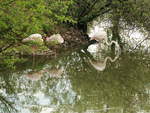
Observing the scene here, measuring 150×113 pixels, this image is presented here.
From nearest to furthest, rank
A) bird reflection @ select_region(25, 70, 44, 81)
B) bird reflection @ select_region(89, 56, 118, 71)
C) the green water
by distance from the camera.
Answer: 1. the green water
2. bird reflection @ select_region(25, 70, 44, 81)
3. bird reflection @ select_region(89, 56, 118, 71)

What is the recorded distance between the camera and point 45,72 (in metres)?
12.5

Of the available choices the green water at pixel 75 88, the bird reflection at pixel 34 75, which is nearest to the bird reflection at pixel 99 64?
the green water at pixel 75 88

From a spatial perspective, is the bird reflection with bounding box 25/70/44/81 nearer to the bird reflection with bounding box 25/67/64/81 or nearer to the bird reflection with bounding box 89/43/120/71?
the bird reflection with bounding box 25/67/64/81

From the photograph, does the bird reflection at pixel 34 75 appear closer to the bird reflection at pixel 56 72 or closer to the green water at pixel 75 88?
the green water at pixel 75 88

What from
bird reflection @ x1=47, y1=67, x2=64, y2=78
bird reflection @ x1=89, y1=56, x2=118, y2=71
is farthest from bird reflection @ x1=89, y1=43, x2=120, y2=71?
bird reflection @ x1=47, y1=67, x2=64, y2=78

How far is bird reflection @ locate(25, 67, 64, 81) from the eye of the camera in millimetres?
11372

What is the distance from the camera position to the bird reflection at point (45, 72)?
37.3 ft

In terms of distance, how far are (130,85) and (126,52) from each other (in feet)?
24.5

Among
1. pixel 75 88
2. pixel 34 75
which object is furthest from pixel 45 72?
pixel 75 88

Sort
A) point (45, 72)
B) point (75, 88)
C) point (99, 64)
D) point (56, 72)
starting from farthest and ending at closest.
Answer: point (99, 64) → point (56, 72) → point (45, 72) → point (75, 88)

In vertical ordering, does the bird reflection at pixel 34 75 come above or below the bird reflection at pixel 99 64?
below

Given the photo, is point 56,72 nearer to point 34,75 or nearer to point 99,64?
point 34,75

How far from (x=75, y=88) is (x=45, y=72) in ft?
7.70

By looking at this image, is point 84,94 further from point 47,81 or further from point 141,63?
point 141,63
